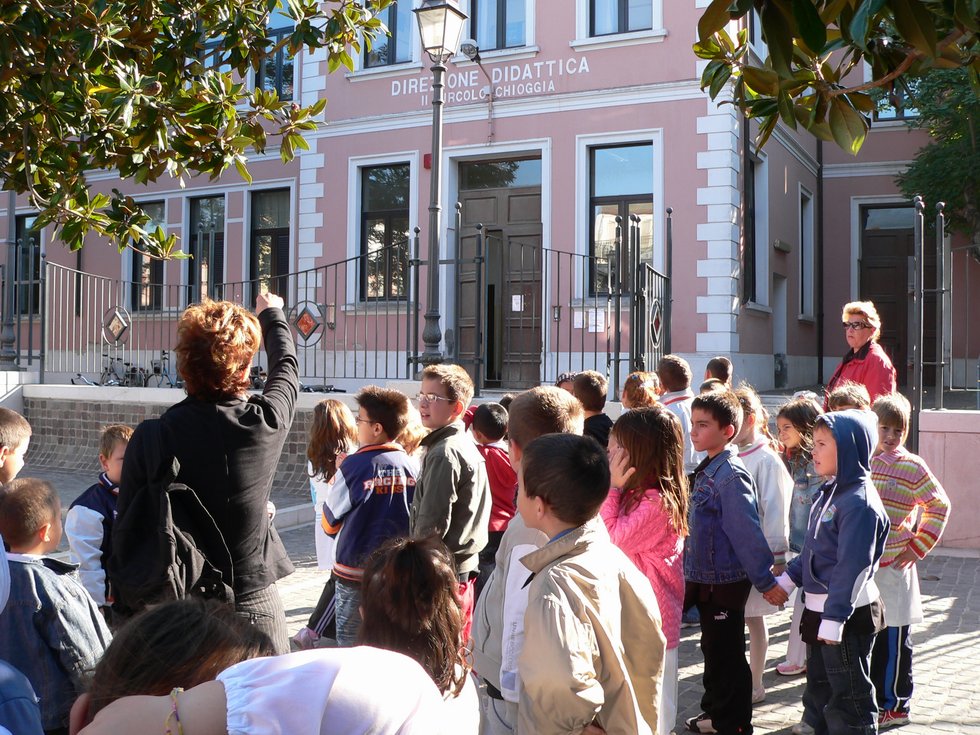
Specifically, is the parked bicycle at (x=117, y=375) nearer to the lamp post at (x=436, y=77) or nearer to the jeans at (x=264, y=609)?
the lamp post at (x=436, y=77)

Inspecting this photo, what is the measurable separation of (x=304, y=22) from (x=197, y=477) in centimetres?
359

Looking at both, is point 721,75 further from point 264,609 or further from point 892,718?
point 892,718

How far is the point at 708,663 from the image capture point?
14.2 ft

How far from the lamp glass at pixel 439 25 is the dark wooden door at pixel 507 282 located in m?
4.96

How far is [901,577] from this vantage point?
4543 mm

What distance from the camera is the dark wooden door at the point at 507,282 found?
569 inches

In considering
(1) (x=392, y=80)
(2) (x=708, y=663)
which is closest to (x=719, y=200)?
(1) (x=392, y=80)

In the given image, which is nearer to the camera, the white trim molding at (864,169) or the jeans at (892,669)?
the jeans at (892,669)

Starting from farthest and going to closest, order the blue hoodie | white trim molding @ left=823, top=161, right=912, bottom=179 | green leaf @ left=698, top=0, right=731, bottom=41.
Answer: white trim molding @ left=823, top=161, right=912, bottom=179, the blue hoodie, green leaf @ left=698, top=0, right=731, bottom=41

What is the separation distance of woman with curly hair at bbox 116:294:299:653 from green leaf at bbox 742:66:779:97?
5.44ft

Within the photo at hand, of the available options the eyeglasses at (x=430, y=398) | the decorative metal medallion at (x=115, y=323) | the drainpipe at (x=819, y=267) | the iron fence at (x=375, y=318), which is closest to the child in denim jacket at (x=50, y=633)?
the eyeglasses at (x=430, y=398)

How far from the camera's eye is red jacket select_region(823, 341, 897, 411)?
7.07m

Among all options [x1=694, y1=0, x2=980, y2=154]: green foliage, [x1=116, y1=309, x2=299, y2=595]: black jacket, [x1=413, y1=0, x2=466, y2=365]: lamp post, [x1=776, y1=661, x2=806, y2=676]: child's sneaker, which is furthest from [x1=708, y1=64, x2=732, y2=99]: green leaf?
[x1=413, y1=0, x2=466, y2=365]: lamp post

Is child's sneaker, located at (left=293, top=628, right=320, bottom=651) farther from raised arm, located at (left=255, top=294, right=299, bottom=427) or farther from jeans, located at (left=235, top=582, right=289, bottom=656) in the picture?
raised arm, located at (left=255, top=294, right=299, bottom=427)
